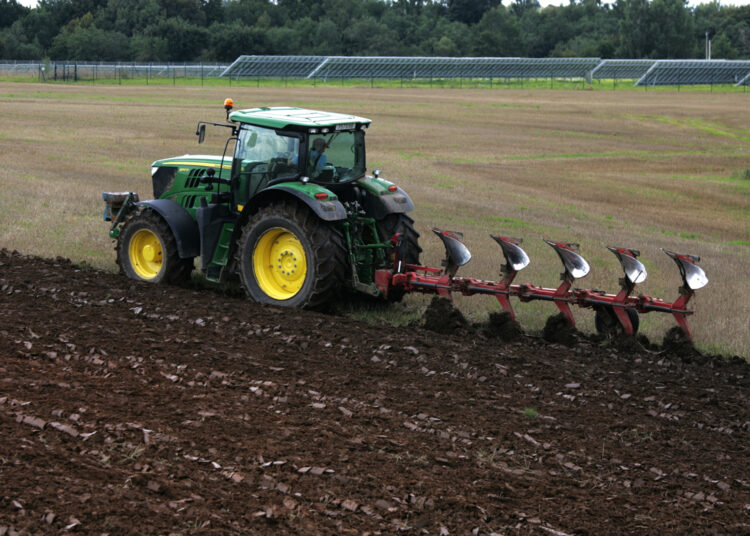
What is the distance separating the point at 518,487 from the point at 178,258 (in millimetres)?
6614

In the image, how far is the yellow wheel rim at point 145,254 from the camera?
12.0m

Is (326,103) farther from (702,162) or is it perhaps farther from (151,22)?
(151,22)

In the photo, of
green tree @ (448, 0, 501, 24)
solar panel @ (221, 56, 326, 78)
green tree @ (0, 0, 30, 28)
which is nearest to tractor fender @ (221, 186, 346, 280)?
solar panel @ (221, 56, 326, 78)

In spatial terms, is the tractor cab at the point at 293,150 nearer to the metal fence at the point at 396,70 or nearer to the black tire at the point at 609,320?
the black tire at the point at 609,320

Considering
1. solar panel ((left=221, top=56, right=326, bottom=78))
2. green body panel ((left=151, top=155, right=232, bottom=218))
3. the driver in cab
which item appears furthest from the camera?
solar panel ((left=221, top=56, right=326, bottom=78))

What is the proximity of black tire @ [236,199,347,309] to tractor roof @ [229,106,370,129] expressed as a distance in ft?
2.92

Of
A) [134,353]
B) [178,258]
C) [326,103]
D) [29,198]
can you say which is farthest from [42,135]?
[134,353]

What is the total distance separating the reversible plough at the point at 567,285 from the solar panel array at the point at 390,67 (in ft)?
227

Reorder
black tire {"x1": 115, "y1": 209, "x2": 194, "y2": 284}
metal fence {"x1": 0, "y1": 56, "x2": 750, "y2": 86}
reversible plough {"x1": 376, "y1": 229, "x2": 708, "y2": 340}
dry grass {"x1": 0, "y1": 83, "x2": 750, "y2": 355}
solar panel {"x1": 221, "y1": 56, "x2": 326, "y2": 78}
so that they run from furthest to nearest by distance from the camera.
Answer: solar panel {"x1": 221, "y1": 56, "x2": 326, "y2": 78} < metal fence {"x1": 0, "y1": 56, "x2": 750, "y2": 86} < dry grass {"x1": 0, "y1": 83, "x2": 750, "y2": 355} < black tire {"x1": 115, "y1": 209, "x2": 194, "y2": 284} < reversible plough {"x1": 376, "y1": 229, "x2": 708, "y2": 340}

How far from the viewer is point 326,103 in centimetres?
5044

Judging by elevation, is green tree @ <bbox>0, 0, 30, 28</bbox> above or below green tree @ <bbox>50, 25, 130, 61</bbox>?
above

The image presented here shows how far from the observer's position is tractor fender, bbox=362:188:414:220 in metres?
11.1

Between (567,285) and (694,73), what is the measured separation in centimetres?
7743

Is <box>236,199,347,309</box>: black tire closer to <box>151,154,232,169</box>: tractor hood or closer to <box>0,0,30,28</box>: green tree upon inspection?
<box>151,154,232,169</box>: tractor hood
